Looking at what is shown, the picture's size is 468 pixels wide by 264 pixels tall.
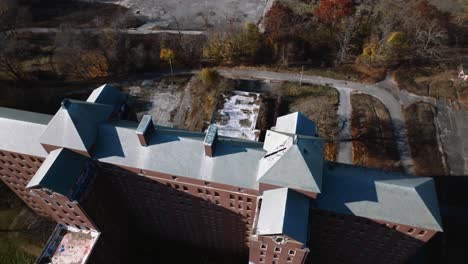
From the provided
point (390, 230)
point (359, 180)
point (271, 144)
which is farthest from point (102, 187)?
point (390, 230)

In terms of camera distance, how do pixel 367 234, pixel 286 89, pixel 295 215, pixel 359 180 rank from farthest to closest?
pixel 286 89 < pixel 367 234 < pixel 359 180 < pixel 295 215

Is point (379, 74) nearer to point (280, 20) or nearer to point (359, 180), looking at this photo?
point (280, 20)

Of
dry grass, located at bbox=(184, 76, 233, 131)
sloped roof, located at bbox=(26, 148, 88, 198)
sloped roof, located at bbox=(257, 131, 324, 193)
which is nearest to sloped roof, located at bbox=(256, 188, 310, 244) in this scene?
sloped roof, located at bbox=(257, 131, 324, 193)

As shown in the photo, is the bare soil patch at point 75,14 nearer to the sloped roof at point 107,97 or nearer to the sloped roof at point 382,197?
the sloped roof at point 107,97

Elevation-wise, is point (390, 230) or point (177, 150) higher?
point (177, 150)

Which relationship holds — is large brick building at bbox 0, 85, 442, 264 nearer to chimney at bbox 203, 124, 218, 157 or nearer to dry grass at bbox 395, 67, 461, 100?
chimney at bbox 203, 124, 218, 157

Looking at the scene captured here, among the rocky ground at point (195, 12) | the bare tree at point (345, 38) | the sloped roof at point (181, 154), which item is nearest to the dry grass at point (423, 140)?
the bare tree at point (345, 38)
